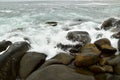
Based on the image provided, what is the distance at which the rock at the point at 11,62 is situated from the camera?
681cm

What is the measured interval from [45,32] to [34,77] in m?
5.39

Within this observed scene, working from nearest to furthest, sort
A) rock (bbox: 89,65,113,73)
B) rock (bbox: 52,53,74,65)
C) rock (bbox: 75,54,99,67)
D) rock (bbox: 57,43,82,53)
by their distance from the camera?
rock (bbox: 89,65,113,73)
rock (bbox: 75,54,99,67)
rock (bbox: 52,53,74,65)
rock (bbox: 57,43,82,53)

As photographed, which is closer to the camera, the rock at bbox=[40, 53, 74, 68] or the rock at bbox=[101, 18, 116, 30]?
the rock at bbox=[40, 53, 74, 68]

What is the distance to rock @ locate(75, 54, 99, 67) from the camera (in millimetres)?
6708

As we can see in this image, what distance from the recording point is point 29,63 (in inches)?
281

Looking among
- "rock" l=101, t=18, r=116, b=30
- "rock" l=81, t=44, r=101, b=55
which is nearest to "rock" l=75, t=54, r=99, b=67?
"rock" l=81, t=44, r=101, b=55

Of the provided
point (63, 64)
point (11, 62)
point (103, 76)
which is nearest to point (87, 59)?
point (103, 76)

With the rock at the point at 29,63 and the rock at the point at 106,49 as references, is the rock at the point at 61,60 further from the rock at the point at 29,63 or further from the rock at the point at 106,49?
the rock at the point at 106,49

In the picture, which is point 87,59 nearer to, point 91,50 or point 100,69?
point 100,69

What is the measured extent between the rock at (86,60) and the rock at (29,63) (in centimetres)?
123

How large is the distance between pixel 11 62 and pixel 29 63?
1.76 feet

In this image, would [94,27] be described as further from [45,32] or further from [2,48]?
[2,48]

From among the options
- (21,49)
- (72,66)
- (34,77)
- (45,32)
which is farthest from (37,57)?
(45,32)

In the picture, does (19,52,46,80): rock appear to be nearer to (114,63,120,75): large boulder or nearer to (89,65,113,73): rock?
(89,65,113,73): rock
